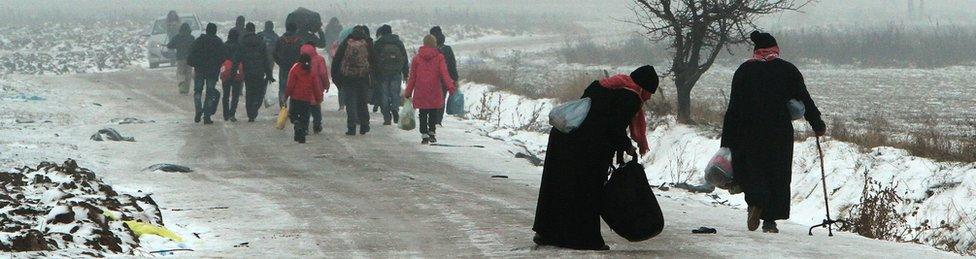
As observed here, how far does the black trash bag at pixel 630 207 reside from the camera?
9.55m

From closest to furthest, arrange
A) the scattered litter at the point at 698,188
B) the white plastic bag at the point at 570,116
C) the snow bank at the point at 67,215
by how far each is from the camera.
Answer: the snow bank at the point at 67,215, the white plastic bag at the point at 570,116, the scattered litter at the point at 698,188

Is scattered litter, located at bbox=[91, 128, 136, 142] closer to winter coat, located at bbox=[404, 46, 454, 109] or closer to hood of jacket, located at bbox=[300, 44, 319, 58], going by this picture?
hood of jacket, located at bbox=[300, 44, 319, 58]

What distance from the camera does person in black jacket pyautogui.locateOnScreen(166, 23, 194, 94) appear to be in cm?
2942

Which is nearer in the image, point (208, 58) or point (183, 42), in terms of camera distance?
point (208, 58)

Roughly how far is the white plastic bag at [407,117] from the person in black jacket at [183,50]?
9884 millimetres

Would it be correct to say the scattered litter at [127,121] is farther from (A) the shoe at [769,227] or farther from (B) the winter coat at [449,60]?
(A) the shoe at [769,227]

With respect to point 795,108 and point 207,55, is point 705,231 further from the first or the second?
point 207,55

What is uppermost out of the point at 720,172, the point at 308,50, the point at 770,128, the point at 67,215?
the point at 770,128

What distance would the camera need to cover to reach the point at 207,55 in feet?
73.4

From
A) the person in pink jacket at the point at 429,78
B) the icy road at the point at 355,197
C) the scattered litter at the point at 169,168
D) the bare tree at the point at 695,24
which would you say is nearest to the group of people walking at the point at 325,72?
the person in pink jacket at the point at 429,78

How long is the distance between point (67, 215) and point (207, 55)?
12.9 m

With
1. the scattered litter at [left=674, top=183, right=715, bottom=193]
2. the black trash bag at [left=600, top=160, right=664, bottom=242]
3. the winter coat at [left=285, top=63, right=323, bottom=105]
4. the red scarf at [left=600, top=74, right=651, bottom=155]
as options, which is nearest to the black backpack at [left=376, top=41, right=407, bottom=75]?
the winter coat at [left=285, top=63, right=323, bottom=105]

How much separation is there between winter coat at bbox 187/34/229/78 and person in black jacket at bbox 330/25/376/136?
282 centimetres

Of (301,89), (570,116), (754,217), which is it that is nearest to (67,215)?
(570,116)
